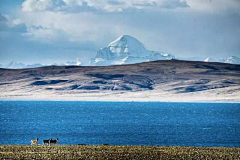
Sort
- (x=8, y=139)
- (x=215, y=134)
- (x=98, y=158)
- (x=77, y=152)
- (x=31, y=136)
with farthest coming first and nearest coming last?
(x=215, y=134), (x=31, y=136), (x=8, y=139), (x=77, y=152), (x=98, y=158)

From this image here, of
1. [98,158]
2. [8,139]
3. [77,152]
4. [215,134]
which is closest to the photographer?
[98,158]

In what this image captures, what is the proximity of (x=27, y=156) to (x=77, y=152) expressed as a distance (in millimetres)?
4321

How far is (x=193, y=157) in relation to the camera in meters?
35.1

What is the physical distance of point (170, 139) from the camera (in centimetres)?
7719

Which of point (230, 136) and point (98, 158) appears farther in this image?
point (230, 136)

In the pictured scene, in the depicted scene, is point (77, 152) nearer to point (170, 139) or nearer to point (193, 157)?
point (193, 157)

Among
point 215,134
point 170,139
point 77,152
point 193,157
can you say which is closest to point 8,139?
point 170,139

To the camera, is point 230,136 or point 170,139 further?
point 230,136

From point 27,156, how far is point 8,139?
4176 centimetres

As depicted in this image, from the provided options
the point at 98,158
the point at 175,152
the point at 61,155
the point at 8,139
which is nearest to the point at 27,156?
the point at 61,155

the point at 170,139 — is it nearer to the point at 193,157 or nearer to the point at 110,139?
the point at 110,139

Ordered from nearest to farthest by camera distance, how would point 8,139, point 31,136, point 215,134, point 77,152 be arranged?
point 77,152, point 8,139, point 31,136, point 215,134

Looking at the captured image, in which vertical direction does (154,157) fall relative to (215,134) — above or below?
above

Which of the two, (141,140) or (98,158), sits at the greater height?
(98,158)
